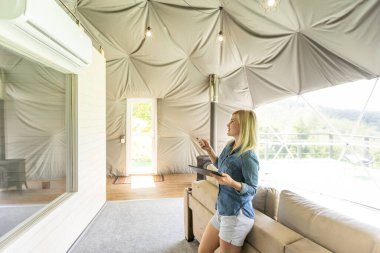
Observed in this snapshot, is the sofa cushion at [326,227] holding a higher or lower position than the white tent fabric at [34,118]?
lower

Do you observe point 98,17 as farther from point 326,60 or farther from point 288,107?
point 288,107

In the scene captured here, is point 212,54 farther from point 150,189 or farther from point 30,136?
point 30,136

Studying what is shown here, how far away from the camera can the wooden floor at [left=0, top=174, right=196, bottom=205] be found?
226cm

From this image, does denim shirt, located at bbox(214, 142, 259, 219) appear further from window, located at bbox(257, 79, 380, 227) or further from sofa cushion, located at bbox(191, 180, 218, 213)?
window, located at bbox(257, 79, 380, 227)

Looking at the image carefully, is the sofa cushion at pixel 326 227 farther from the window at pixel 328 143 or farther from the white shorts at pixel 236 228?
the window at pixel 328 143

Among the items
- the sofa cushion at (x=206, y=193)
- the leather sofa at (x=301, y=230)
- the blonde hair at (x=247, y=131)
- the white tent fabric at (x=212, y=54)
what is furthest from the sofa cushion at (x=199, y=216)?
the white tent fabric at (x=212, y=54)

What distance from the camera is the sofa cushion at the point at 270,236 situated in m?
1.25

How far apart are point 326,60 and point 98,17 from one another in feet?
11.0

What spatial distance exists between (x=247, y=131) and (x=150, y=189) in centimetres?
367

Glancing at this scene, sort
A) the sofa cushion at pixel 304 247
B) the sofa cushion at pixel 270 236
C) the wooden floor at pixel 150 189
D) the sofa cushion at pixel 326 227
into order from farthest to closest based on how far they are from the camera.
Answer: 1. the wooden floor at pixel 150 189
2. the sofa cushion at pixel 270 236
3. the sofa cushion at pixel 304 247
4. the sofa cushion at pixel 326 227

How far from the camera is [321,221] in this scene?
4.01ft

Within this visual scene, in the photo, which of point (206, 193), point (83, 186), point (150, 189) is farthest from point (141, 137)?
point (206, 193)

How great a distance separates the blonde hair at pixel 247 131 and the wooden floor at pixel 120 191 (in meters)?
2.11

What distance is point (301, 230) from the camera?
133cm
